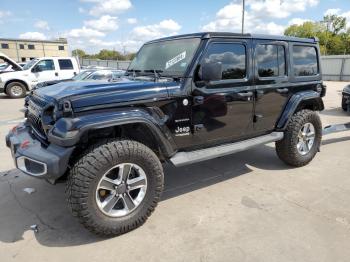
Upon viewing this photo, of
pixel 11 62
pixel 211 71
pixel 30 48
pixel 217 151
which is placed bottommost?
pixel 217 151

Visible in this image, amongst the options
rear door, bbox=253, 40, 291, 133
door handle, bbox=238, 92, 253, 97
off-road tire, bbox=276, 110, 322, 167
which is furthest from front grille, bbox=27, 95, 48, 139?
off-road tire, bbox=276, 110, 322, 167

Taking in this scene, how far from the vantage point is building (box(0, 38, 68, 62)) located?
210ft

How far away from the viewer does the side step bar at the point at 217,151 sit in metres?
3.62

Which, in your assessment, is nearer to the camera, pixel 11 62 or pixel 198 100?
pixel 198 100

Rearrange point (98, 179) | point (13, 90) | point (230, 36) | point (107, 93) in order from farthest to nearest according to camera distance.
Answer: point (13, 90) → point (230, 36) → point (107, 93) → point (98, 179)

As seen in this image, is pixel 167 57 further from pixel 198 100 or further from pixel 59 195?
pixel 59 195

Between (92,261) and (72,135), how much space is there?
3.68 feet

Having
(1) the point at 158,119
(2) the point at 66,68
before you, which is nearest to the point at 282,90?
(1) the point at 158,119

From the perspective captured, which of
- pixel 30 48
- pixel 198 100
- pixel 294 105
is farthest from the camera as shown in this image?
pixel 30 48

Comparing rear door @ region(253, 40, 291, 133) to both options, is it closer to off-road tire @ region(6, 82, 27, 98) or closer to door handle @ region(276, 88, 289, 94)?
door handle @ region(276, 88, 289, 94)

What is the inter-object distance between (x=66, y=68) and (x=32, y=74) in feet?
4.96

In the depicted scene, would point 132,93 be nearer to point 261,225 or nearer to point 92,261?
point 92,261

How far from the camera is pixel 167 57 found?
160 inches

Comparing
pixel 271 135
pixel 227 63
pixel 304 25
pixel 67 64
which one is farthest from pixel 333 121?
pixel 304 25
